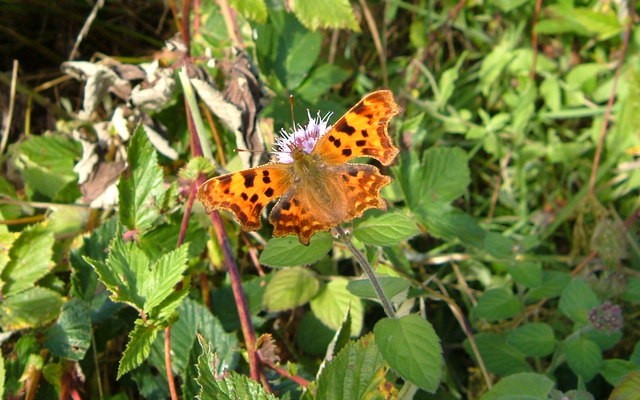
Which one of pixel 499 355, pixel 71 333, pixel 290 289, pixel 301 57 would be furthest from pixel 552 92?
pixel 71 333

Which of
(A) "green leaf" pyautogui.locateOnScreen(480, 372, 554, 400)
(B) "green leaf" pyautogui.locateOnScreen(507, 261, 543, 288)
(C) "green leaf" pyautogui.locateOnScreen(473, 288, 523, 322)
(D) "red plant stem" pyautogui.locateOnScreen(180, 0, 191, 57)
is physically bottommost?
(A) "green leaf" pyautogui.locateOnScreen(480, 372, 554, 400)

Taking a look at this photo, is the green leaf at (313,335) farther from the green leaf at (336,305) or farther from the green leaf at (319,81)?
the green leaf at (319,81)

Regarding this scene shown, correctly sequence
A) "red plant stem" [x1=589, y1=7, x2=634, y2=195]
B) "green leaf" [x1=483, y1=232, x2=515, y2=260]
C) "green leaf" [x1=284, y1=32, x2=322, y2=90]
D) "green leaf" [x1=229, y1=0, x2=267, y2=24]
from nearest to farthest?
1. "green leaf" [x1=229, y1=0, x2=267, y2=24]
2. "green leaf" [x1=483, y1=232, x2=515, y2=260]
3. "green leaf" [x1=284, y1=32, x2=322, y2=90]
4. "red plant stem" [x1=589, y1=7, x2=634, y2=195]

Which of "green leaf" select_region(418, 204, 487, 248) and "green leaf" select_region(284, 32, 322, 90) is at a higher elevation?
"green leaf" select_region(284, 32, 322, 90)

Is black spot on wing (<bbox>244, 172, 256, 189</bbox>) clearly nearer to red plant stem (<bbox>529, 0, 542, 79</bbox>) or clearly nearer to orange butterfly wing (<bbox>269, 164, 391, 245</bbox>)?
orange butterfly wing (<bbox>269, 164, 391, 245</bbox>)

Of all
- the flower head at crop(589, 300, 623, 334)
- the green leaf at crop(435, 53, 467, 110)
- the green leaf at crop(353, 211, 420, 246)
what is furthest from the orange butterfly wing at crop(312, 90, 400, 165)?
the green leaf at crop(435, 53, 467, 110)

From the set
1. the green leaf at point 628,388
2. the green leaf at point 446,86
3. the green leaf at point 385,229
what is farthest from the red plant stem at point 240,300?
the green leaf at point 446,86

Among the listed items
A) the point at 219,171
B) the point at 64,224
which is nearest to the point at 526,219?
the point at 219,171
